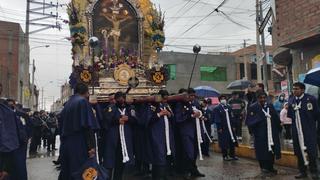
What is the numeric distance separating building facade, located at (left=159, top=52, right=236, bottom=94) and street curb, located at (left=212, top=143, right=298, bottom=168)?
23.3 meters

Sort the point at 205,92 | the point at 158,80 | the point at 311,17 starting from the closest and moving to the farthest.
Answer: the point at 311,17 < the point at 158,80 < the point at 205,92

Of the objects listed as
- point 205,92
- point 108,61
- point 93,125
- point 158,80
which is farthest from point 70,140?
point 205,92

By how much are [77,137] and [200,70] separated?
32853 millimetres

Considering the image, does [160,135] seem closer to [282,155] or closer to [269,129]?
[269,129]

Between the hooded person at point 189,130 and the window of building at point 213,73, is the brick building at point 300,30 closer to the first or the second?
the hooded person at point 189,130

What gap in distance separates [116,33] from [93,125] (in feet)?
34.0

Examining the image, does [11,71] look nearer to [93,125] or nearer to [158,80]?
[158,80]

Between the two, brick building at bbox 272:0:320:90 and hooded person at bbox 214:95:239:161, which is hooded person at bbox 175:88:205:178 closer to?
hooded person at bbox 214:95:239:161

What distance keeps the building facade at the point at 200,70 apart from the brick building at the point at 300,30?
21.8 meters

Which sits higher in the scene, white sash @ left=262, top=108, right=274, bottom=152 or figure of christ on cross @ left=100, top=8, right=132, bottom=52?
figure of christ on cross @ left=100, top=8, right=132, bottom=52

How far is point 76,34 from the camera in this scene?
1556cm

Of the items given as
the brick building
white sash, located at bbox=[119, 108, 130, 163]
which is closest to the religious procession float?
the brick building

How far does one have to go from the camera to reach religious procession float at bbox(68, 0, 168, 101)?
1473 centimetres

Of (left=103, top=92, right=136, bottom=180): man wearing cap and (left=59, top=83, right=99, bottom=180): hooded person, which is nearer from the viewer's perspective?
(left=59, top=83, right=99, bottom=180): hooded person
